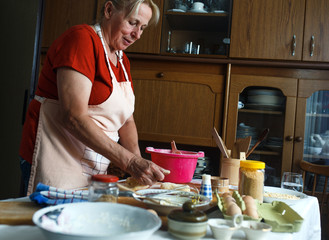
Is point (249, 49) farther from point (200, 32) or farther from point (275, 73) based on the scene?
point (200, 32)

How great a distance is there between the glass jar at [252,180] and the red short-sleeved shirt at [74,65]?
1.85ft

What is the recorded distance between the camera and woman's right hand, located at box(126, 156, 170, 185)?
0.99m

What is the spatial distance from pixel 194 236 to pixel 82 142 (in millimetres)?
597

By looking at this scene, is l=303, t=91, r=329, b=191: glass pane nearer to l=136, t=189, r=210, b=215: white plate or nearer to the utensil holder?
the utensil holder

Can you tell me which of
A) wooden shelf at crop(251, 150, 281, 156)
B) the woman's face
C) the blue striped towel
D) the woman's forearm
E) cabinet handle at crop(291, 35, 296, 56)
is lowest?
wooden shelf at crop(251, 150, 281, 156)

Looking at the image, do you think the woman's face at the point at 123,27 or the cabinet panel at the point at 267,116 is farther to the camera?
the cabinet panel at the point at 267,116

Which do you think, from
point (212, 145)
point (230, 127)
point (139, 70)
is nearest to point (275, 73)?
point (230, 127)

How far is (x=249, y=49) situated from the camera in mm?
2166

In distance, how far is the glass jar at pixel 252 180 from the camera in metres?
0.97

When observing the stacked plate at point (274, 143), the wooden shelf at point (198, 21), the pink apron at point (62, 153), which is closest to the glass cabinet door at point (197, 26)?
the wooden shelf at point (198, 21)

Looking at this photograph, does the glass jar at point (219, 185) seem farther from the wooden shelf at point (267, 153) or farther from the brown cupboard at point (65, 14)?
the brown cupboard at point (65, 14)

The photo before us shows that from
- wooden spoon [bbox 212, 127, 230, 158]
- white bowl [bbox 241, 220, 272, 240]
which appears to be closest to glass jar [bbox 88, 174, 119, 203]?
white bowl [bbox 241, 220, 272, 240]

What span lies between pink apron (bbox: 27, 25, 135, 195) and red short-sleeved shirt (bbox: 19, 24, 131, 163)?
0.03 meters

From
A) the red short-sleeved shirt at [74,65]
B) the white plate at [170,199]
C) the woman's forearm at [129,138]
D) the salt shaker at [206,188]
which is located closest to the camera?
the white plate at [170,199]
